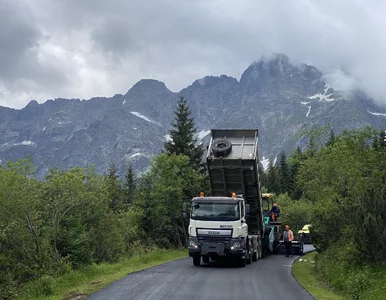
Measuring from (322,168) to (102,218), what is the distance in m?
14.7

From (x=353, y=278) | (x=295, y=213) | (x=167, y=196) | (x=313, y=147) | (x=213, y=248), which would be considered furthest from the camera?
(x=295, y=213)

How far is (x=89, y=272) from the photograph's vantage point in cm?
1766

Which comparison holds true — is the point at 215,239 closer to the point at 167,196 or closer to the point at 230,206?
the point at 230,206

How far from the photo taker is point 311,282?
56.0ft

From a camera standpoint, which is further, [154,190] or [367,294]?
[154,190]

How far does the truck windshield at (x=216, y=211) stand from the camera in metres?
20.2

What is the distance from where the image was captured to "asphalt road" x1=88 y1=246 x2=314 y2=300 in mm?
13234

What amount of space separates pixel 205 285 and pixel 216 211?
5.50m

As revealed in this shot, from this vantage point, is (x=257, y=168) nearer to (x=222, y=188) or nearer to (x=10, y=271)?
(x=222, y=188)

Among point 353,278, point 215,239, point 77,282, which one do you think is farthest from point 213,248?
point 353,278

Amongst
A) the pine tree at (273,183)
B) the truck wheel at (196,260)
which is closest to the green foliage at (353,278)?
the truck wheel at (196,260)

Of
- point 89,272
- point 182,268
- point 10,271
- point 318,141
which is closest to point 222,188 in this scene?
point 182,268

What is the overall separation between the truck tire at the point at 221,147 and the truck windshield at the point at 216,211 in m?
3.23

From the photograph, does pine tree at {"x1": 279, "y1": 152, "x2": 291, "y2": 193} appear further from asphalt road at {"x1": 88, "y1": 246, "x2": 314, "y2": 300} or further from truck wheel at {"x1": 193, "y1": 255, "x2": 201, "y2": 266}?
asphalt road at {"x1": 88, "y1": 246, "x2": 314, "y2": 300}
